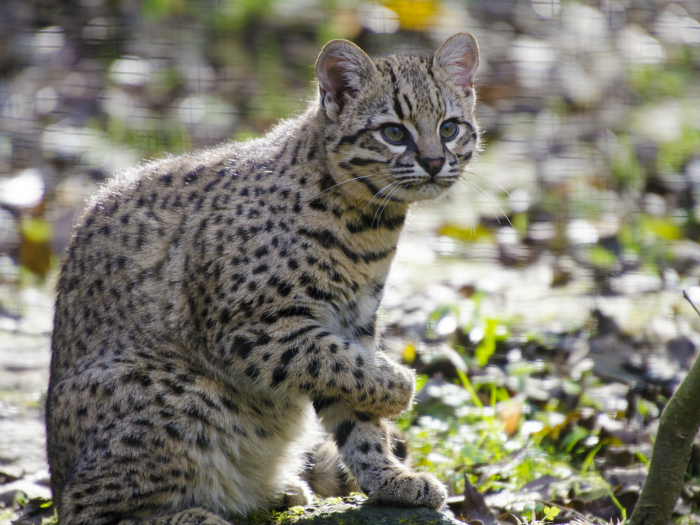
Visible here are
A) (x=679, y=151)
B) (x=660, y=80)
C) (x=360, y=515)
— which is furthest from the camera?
(x=660, y=80)

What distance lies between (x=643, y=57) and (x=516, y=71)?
1466 millimetres

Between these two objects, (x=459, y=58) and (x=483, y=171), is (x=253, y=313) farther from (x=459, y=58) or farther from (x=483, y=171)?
(x=483, y=171)

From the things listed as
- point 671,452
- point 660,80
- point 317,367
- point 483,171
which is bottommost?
point 483,171

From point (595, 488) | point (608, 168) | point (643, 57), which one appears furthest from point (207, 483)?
point (643, 57)

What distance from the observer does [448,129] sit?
163 inches

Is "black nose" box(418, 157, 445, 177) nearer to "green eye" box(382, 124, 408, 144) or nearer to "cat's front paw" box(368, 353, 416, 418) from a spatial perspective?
"green eye" box(382, 124, 408, 144)

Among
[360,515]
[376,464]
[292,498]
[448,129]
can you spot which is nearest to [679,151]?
[448,129]

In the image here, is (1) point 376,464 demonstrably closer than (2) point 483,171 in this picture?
Yes

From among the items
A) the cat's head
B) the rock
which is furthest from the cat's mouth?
the rock

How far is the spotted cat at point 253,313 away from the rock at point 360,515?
0.24 feet

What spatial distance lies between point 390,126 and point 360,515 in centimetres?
175

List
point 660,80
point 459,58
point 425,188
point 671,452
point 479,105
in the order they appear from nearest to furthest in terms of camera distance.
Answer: point 671,452
point 425,188
point 459,58
point 479,105
point 660,80

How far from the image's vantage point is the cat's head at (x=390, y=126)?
3949mm

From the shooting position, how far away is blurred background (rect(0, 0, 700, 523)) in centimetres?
519
